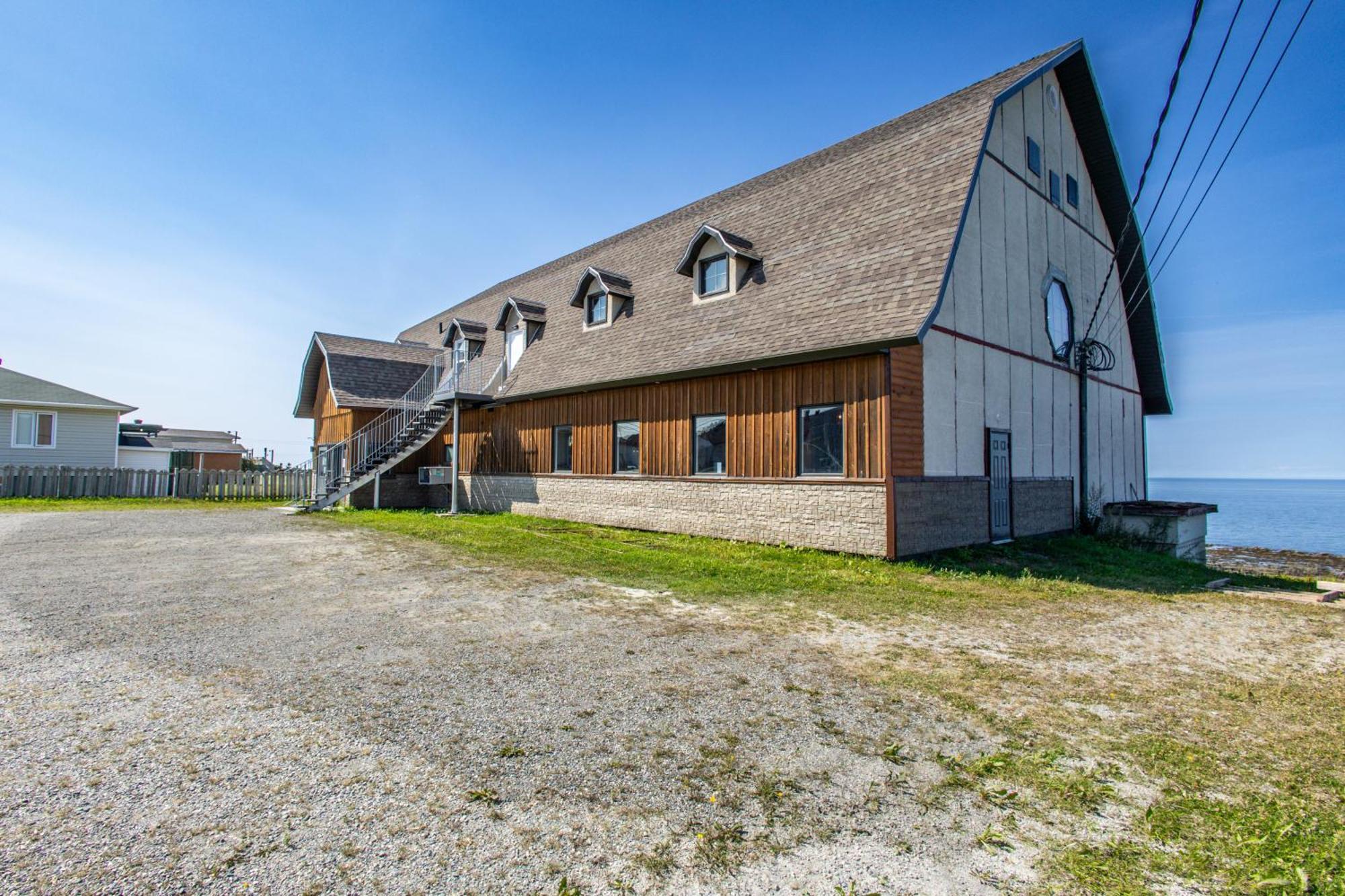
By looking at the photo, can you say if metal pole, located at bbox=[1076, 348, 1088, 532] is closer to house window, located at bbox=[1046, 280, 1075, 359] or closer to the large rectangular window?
house window, located at bbox=[1046, 280, 1075, 359]

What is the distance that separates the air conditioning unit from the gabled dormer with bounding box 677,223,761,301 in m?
Result: 11.3

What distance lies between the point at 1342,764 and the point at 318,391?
3093 centimetres

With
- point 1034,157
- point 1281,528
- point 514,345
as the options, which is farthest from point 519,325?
point 1281,528

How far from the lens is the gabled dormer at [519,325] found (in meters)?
21.8

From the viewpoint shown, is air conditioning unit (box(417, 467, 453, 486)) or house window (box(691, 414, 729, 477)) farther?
air conditioning unit (box(417, 467, 453, 486))

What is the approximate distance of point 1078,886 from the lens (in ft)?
9.12

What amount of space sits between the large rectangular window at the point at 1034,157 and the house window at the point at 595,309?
1129 cm

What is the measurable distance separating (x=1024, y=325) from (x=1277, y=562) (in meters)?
13.2

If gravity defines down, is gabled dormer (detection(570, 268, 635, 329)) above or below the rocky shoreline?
above

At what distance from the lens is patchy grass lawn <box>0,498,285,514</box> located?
21.0 metres

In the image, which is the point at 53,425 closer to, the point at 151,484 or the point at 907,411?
the point at 151,484

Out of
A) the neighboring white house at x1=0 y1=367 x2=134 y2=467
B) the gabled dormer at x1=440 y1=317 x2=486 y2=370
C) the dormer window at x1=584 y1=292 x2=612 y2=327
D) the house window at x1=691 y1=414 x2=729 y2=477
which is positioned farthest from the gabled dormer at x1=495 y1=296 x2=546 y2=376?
the neighboring white house at x1=0 y1=367 x2=134 y2=467

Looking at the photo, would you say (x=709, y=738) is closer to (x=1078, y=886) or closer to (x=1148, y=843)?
(x=1078, y=886)

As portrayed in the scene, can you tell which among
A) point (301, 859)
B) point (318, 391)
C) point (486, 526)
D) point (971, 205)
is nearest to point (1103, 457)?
point (971, 205)
